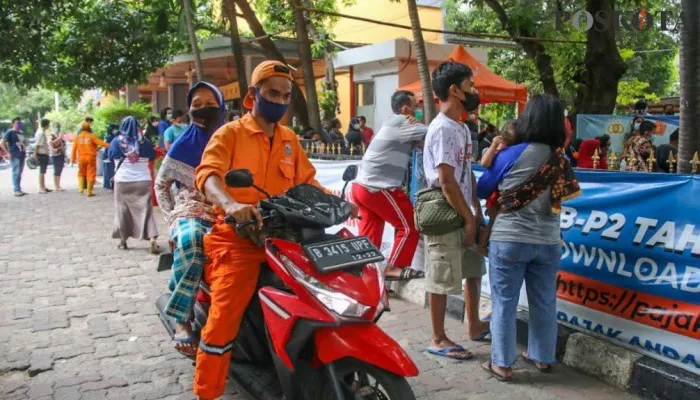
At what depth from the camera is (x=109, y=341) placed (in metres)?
4.54

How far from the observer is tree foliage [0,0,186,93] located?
531 inches

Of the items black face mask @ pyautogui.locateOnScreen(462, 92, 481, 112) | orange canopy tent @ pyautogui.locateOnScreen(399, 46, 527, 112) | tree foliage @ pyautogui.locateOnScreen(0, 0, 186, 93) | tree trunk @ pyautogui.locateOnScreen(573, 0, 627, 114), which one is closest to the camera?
black face mask @ pyautogui.locateOnScreen(462, 92, 481, 112)

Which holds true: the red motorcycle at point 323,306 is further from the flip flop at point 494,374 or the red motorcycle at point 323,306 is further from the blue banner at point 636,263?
the blue banner at point 636,263

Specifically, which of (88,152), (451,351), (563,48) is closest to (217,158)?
(451,351)

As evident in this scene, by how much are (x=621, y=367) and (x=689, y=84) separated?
209 cm

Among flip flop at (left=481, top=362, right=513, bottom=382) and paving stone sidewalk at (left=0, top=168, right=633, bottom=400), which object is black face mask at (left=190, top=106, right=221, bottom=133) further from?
flip flop at (left=481, top=362, right=513, bottom=382)

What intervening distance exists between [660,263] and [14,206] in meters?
12.3

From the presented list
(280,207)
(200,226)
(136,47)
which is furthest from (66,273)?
(136,47)

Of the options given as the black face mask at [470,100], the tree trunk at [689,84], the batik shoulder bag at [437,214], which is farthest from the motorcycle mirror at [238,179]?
the tree trunk at [689,84]

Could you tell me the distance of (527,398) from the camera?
3613 mm

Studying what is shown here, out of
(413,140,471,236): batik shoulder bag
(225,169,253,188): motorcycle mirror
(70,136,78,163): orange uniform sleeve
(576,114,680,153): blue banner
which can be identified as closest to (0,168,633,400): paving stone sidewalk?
(413,140,471,236): batik shoulder bag

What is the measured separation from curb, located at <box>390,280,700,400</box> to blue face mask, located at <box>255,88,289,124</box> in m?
2.49

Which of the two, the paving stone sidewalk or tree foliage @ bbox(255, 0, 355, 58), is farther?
tree foliage @ bbox(255, 0, 355, 58)

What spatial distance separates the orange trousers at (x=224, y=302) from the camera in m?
2.99
